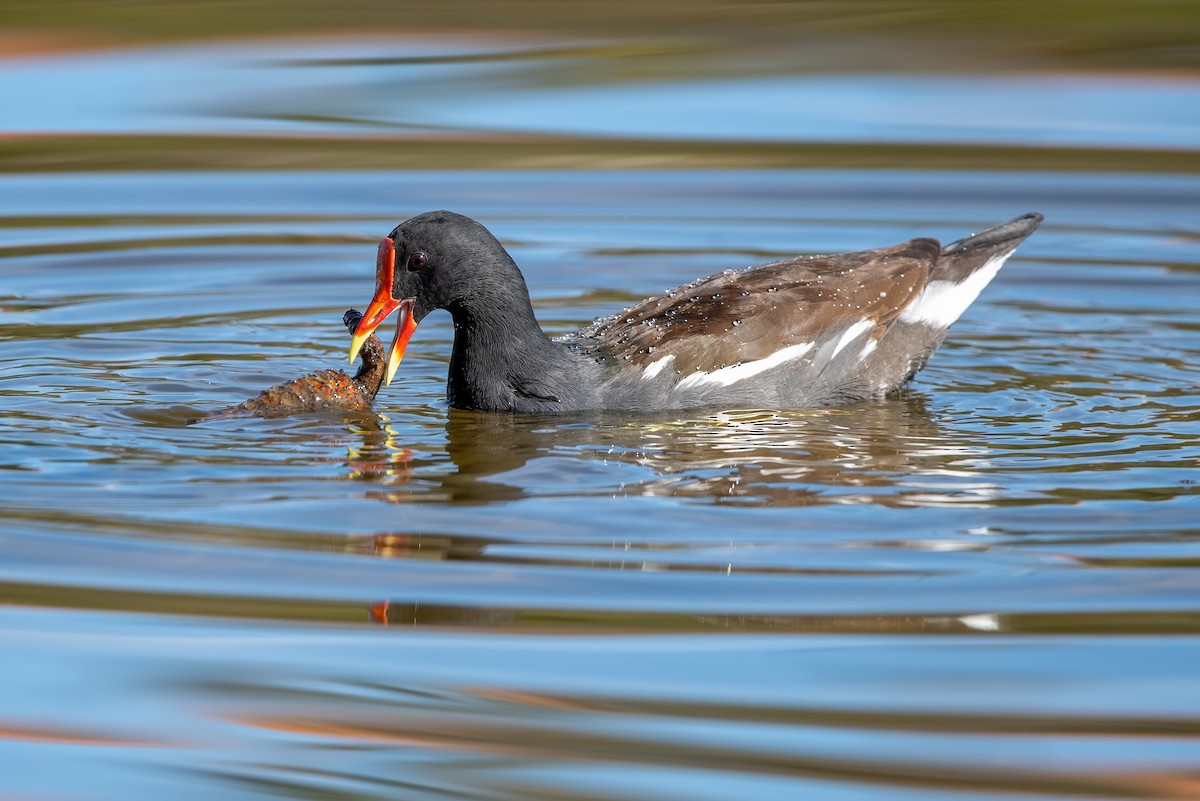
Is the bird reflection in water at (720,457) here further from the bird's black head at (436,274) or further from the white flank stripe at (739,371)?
the bird's black head at (436,274)

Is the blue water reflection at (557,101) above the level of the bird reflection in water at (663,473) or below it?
above

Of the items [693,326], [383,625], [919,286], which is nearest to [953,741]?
[383,625]

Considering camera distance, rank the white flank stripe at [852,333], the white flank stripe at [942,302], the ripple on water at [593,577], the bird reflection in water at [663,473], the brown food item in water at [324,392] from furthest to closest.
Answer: the white flank stripe at [942,302] → the white flank stripe at [852,333] → the brown food item in water at [324,392] → the bird reflection in water at [663,473] → the ripple on water at [593,577]

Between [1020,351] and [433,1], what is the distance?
5987 mm

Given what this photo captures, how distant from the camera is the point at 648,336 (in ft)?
22.8

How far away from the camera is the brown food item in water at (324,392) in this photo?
6656 millimetres

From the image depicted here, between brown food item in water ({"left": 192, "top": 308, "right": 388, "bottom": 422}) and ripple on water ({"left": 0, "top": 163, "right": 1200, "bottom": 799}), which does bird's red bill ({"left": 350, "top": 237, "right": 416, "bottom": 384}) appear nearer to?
brown food item in water ({"left": 192, "top": 308, "right": 388, "bottom": 422})

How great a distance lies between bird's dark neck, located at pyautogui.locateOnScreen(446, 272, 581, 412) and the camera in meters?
6.89

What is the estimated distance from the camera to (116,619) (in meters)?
4.57

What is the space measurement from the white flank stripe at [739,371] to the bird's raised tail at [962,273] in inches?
25.5

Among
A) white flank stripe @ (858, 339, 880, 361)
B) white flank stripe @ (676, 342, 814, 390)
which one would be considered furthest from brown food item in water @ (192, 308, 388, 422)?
white flank stripe @ (858, 339, 880, 361)

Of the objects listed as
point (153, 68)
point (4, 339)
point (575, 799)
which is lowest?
point (575, 799)

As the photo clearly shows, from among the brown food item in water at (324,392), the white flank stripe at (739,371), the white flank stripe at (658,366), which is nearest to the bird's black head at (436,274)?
the brown food item in water at (324,392)

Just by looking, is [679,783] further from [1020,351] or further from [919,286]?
[1020,351]
